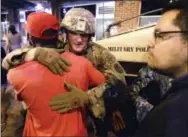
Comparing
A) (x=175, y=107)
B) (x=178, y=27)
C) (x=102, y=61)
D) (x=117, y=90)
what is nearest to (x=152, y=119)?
(x=175, y=107)

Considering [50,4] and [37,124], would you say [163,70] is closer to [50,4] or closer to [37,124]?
[37,124]

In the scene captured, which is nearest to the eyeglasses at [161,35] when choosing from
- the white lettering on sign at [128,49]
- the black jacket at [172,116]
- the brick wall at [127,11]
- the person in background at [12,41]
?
the black jacket at [172,116]

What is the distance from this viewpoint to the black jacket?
0.84 meters

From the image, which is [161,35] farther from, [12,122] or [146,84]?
[12,122]

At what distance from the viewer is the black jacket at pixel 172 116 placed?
835 mm

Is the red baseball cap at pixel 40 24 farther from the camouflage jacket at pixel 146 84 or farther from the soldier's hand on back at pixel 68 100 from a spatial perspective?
the camouflage jacket at pixel 146 84

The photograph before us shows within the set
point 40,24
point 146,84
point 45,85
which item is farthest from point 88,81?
point 146,84

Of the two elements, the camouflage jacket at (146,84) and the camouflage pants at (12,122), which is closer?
the camouflage jacket at (146,84)

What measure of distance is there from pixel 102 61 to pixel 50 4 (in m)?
11.1

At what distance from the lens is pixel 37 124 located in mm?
1473

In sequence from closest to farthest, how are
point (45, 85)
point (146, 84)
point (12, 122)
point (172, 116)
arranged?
point (172, 116) → point (45, 85) → point (146, 84) → point (12, 122)

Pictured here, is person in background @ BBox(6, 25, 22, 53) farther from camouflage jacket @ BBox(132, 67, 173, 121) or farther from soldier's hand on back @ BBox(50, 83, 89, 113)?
soldier's hand on back @ BBox(50, 83, 89, 113)

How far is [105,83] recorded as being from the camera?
1691 millimetres

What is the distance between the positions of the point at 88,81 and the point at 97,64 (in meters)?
0.51
